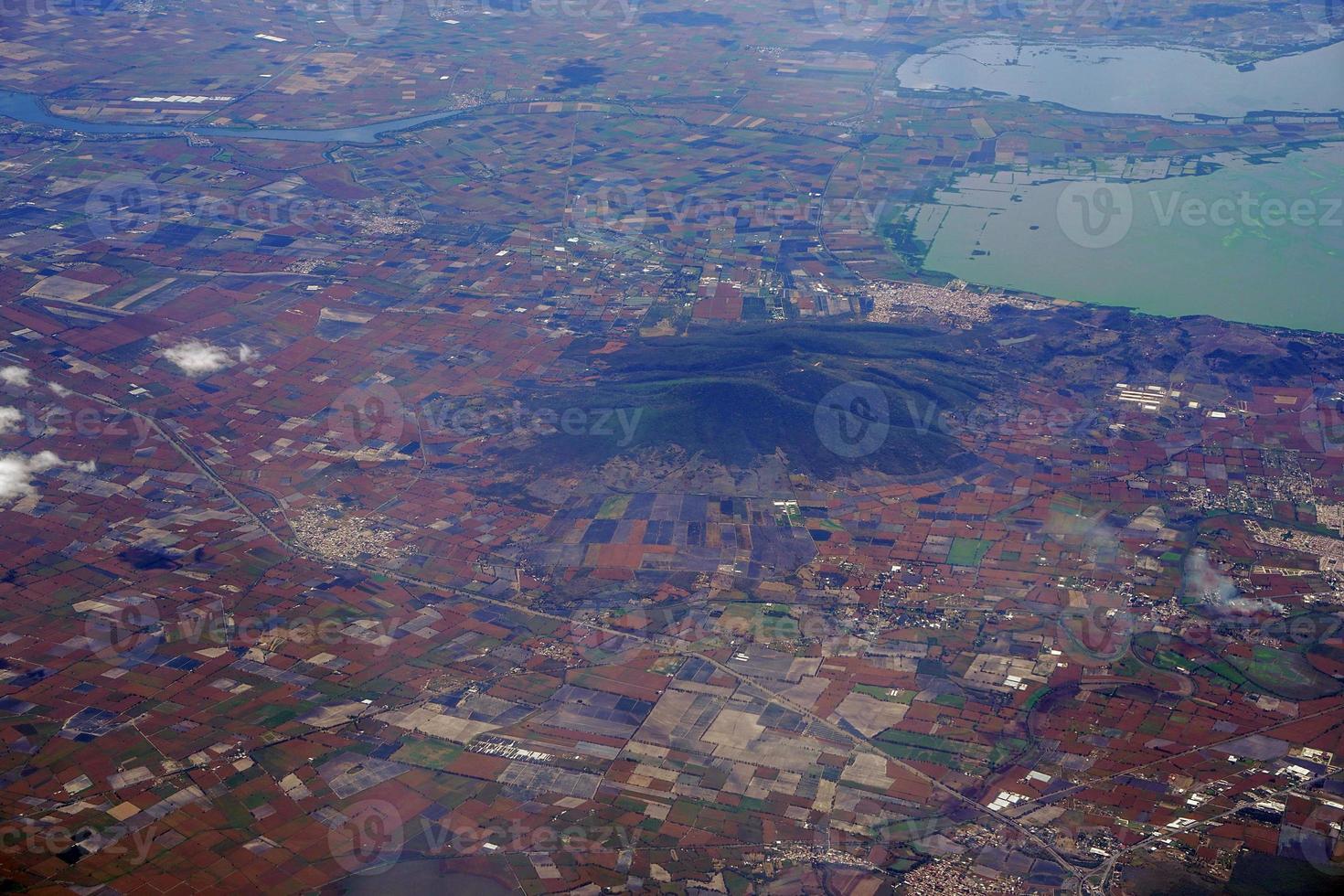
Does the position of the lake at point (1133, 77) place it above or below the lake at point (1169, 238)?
above

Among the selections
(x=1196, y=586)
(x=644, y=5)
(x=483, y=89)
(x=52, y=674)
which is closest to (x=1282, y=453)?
(x=1196, y=586)

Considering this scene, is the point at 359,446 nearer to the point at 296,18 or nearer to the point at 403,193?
the point at 403,193

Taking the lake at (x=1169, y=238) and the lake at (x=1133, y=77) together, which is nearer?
the lake at (x=1169, y=238)

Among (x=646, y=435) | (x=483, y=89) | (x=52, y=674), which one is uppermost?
(x=483, y=89)

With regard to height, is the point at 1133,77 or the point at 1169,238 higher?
the point at 1133,77
